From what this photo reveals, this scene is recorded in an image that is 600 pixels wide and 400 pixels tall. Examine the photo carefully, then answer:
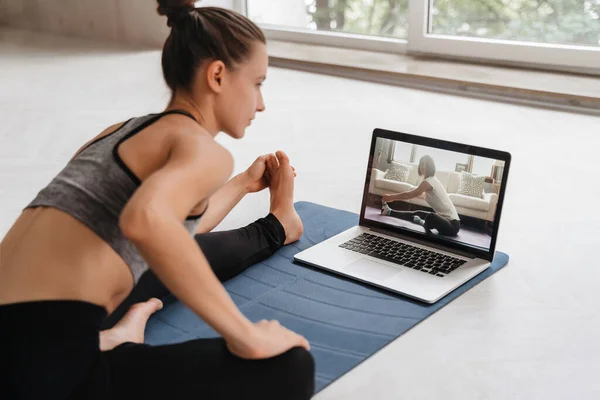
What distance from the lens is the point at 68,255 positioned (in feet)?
3.48

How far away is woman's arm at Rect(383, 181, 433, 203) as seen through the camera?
67.5 inches

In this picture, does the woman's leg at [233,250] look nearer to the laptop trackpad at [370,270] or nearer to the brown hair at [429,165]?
the laptop trackpad at [370,270]

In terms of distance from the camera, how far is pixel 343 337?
1.45 m

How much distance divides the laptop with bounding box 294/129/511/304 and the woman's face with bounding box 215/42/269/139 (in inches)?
20.6

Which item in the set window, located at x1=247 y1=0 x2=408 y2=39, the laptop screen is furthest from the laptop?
window, located at x1=247 y1=0 x2=408 y2=39

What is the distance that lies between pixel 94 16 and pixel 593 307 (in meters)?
3.65

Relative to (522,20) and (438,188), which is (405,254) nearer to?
(438,188)

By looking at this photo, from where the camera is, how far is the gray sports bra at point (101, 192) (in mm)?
1092

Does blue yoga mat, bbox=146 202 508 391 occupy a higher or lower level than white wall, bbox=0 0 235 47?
lower

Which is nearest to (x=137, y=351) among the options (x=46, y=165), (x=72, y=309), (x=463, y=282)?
(x=72, y=309)

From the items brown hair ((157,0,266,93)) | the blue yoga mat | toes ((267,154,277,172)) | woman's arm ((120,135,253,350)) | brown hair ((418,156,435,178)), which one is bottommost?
the blue yoga mat

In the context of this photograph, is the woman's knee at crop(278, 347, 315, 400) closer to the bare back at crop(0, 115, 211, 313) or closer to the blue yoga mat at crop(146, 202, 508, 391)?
the blue yoga mat at crop(146, 202, 508, 391)

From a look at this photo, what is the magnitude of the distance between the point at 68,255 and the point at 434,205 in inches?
34.8

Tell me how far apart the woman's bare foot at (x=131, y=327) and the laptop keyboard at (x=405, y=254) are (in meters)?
0.49
